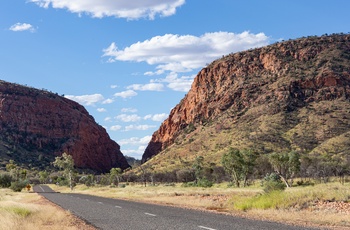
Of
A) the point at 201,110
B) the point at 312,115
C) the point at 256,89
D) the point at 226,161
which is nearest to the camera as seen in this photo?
the point at 226,161

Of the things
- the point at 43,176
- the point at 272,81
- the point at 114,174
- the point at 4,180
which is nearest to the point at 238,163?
the point at 4,180

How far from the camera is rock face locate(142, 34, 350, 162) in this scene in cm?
11950

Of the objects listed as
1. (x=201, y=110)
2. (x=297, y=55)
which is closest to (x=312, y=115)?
(x=297, y=55)

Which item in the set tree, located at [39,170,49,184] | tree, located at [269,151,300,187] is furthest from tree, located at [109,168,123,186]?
tree, located at [269,151,300,187]

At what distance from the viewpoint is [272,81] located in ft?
439

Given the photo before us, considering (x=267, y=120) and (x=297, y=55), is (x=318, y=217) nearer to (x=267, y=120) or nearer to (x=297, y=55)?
(x=267, y=120)

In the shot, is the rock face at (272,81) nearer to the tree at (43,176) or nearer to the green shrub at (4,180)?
the tree at (43,176)

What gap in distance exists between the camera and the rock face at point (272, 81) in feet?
392

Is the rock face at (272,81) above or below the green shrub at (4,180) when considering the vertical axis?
above

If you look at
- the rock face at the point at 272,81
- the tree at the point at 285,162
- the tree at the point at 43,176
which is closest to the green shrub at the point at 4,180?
the tree at the point at 43,176

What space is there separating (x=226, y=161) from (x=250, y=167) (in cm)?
450

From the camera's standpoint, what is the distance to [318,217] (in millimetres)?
16031

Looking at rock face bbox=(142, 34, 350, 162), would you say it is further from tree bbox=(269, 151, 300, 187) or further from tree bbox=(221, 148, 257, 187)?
tree bbox=(269, 151, 300, 187)

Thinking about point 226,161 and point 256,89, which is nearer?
point 226,161
